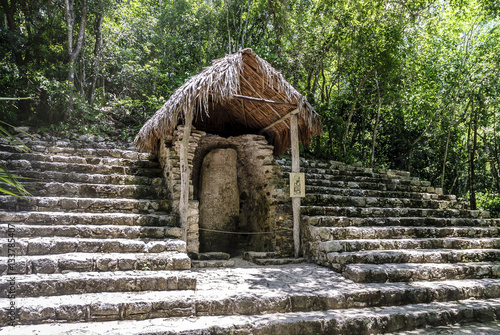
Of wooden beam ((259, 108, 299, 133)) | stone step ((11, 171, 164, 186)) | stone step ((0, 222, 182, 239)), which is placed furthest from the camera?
wooden beam ((259, 108, 299, 133))

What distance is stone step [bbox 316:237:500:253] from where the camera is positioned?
5297 mm

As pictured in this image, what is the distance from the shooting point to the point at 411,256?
5324 millimetres

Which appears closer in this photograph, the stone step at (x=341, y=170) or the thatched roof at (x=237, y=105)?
the thatched roof at (x=237, y=105)

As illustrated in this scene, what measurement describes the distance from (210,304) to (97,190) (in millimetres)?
3351

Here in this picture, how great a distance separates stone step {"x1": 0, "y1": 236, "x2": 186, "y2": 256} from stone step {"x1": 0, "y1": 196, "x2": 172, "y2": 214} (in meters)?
0.75

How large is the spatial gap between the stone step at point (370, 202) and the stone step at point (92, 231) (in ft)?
9.49

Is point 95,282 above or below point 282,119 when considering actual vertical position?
below

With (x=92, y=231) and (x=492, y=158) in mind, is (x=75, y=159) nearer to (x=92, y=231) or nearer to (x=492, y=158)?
(x=92, y=231)

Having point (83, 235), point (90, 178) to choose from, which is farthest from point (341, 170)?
point (83, 235)

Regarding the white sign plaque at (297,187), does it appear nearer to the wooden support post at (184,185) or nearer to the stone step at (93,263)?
the wooden support post at (184,185)

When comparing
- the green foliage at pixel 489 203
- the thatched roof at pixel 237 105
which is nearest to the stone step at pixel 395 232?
the thatched roof at pixel 237 105

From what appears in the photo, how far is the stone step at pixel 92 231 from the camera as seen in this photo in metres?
4.52

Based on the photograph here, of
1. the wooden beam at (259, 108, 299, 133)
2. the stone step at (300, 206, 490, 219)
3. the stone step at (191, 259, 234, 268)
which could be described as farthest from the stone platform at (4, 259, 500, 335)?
the wooden beam at (259, 108, 299, 133)

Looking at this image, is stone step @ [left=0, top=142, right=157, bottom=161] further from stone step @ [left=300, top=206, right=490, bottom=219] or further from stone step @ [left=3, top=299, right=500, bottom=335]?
stone step @ [left=3, top=299, right=500, bottom=335]
